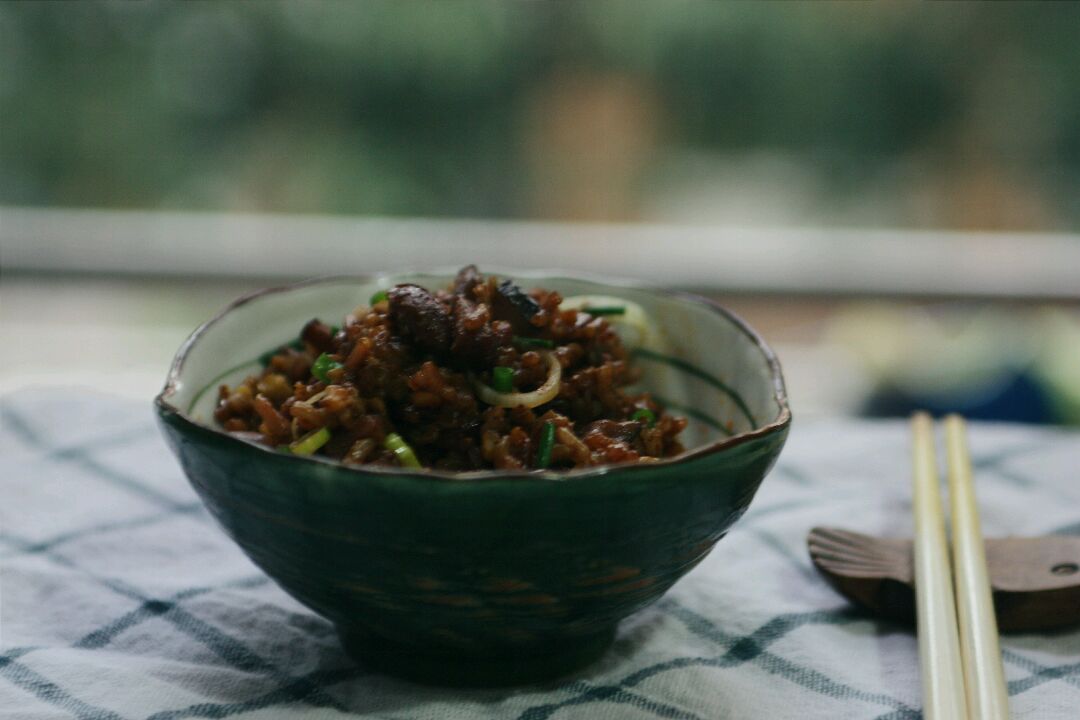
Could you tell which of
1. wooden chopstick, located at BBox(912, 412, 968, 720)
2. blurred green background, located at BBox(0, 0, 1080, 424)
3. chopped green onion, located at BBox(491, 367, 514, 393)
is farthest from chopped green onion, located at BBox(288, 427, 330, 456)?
blurred green background, located at BBox(0, 0, 1080, 424)

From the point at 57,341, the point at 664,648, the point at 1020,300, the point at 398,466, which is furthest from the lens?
the point at 57,341

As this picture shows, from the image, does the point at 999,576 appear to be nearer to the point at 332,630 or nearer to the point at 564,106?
the point at 332,630

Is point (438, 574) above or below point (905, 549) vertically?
above

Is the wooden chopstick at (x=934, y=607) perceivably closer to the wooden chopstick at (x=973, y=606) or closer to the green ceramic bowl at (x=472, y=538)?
the wooden chopstick at (x=973, y=606)

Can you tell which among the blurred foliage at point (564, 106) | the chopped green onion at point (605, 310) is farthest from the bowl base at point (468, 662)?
the blurred foliage at point (564, 106)

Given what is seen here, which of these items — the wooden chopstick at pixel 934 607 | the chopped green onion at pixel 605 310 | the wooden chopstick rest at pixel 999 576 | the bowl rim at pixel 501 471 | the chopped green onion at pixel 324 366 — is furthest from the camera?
the chopped green onion at pixel 605 310

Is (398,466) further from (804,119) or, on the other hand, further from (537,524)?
(804,119)

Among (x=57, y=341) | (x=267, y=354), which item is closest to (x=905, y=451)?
(x=267, y=354)

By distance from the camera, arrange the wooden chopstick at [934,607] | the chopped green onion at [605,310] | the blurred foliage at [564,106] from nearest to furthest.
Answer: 1. the wooden chopstick at [934,607]
2. the chopped green onion at [605,310]
3. the blurred foliage at [564,106]

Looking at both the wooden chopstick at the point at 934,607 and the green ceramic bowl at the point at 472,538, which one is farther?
the wooden chopstick at the point at 934,607
